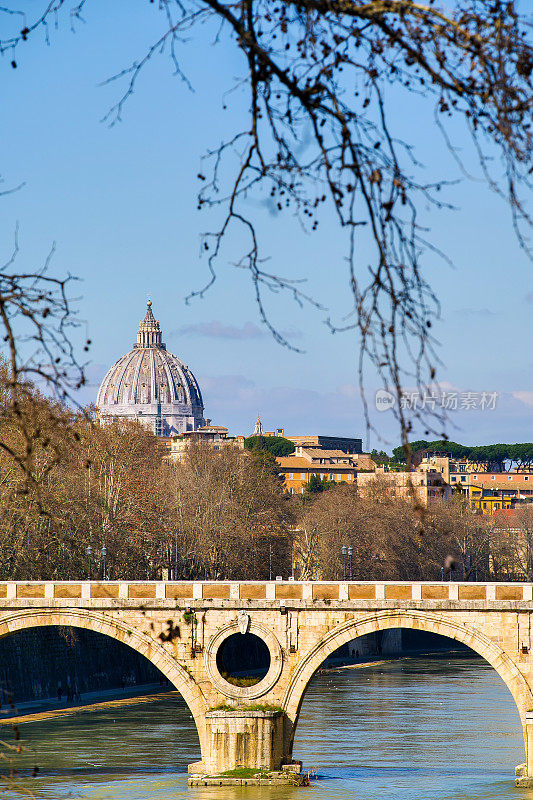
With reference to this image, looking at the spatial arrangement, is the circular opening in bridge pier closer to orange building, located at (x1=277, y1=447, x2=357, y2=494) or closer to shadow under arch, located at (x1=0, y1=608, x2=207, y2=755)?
shadow under arch, located at (x1=0, y1=608, x2=207, y2=755)

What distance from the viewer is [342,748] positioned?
107ft

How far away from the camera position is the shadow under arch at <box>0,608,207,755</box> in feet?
100

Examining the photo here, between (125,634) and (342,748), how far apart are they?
5.92 meters

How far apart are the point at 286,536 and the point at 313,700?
15695 mm

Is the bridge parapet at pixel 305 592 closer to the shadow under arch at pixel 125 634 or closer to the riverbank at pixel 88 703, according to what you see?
the shadow under arch at pixel 125 634

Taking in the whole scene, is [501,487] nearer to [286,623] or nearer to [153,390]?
[153,390]

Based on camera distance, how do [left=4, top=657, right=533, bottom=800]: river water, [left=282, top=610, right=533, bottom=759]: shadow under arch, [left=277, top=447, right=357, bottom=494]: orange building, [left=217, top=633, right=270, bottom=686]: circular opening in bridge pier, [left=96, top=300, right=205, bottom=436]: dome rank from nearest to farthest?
1. [left=4, top=657, right=533, bottom=800]: river water
2. [left=282, top=610, right=533, bottom=759]: shadow under arch
3. [left=217, top=633, right=270, bottom=686]: circular opening in bridge pier
4. [left=277, top=447, right=357, bottom=494]: orange building
5. [left=96, top=300, right=205, bottom=436]: dome

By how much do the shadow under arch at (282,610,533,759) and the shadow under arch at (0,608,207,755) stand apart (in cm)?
202

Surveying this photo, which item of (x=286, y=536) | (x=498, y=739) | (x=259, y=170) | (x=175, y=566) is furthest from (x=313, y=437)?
(x=259, y=170)

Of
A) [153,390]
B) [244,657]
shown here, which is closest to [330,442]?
[153,390]

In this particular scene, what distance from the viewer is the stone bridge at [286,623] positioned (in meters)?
29.8

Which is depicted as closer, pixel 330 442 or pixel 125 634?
pixel 125 634

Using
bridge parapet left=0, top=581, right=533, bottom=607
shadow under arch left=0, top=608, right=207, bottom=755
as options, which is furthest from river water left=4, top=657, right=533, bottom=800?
bridge parapet left=0, top=581, right=533, bottom=607

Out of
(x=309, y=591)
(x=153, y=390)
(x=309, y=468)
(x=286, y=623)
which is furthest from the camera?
(x=153, y=390)
